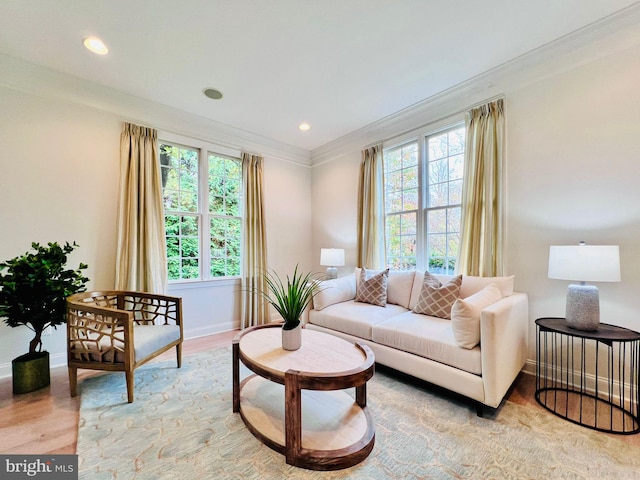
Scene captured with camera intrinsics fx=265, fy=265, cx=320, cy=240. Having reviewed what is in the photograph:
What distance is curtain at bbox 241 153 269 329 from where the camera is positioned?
399cm

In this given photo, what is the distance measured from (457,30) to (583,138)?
1398mm

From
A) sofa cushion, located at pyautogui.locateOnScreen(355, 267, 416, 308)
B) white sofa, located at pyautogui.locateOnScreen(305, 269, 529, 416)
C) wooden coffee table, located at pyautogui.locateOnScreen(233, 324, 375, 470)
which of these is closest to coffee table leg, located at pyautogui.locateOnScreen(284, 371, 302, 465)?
wooden coffee table, located at pyautogui.locateOnScreen(233, 324, 375, 470)

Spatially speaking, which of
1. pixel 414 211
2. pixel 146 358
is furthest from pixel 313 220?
pixel 146 358

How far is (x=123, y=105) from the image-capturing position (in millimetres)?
3061

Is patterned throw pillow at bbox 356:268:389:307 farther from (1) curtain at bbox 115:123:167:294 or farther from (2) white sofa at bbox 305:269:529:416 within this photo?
(1) curtain at bbox 115:123:167:294

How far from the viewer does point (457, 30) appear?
2.15 meters

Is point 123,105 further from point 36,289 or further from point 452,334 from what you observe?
point 452,334

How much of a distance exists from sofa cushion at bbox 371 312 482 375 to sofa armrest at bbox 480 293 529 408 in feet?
0.28

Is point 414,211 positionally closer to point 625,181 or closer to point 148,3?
point 625,181

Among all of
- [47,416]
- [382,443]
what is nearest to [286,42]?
[382,443]

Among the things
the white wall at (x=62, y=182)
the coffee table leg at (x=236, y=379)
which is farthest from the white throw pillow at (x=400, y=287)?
the white wall at (x=62, y=182)

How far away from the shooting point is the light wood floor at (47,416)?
1.60 metres

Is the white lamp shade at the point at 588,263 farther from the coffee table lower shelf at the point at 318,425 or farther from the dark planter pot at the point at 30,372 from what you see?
the dark planter pot at the point at 30,372

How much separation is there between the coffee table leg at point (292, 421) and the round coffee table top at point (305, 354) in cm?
10
